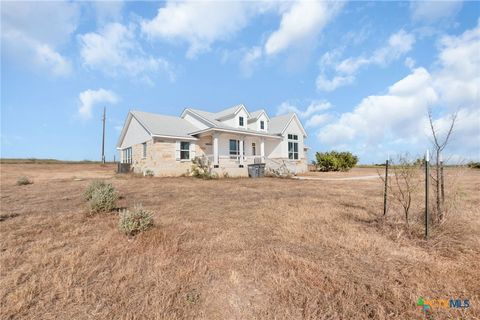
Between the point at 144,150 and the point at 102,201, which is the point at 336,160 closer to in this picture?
the point at 144,150

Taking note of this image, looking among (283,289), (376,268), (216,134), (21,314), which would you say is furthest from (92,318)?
(216,134)

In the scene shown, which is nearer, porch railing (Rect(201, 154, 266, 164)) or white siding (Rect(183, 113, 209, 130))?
porch railing (Rect(201, 154, 266, 164))

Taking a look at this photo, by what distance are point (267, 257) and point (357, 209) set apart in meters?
4.34

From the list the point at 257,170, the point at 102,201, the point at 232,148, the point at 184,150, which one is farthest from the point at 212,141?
the point at 102,201

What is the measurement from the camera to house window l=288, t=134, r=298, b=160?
24.7 metres

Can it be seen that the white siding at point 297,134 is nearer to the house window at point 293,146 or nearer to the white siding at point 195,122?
the house window at point 293,146

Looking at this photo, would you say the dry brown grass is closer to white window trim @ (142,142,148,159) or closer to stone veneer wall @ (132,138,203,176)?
stone veneer wall @ (132,138,203,176)

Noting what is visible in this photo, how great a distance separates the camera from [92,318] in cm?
222

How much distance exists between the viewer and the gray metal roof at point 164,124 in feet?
60.5

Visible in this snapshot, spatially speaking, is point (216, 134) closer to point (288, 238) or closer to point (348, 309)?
point (288, 238)

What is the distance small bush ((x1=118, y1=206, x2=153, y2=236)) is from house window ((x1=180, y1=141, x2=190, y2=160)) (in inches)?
589

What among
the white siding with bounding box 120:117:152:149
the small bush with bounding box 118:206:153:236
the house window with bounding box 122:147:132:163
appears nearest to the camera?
the small bush with bounding box 118:206:153:236

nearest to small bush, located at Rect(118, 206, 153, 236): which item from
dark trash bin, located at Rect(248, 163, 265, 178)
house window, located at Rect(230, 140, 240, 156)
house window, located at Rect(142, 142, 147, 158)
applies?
dark trash bin, located at Rect(248, 163, 265, 178)

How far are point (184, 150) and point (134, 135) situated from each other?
244 inches
